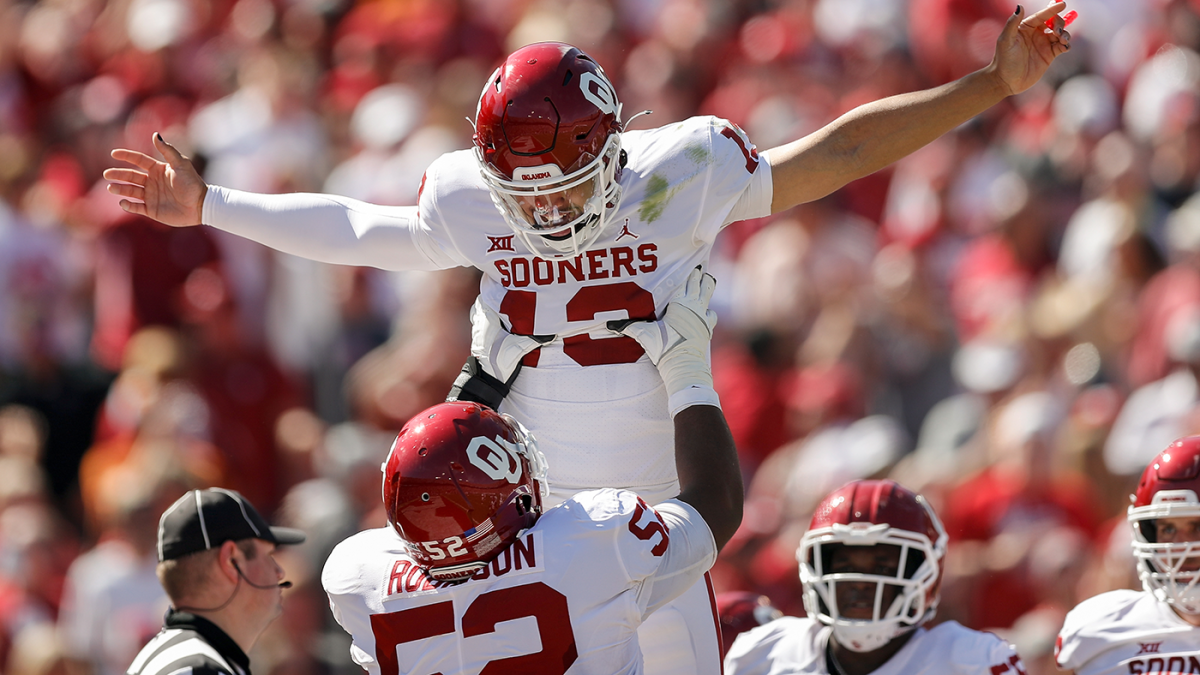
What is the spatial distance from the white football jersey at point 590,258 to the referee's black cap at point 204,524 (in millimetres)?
825

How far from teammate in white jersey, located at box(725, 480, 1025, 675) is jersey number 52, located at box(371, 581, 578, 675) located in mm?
1304

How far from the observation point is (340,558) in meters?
3.61

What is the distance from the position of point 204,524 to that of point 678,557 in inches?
65.7

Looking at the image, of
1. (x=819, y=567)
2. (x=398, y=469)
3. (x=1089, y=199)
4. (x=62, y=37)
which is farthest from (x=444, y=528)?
(x=62, y=37)

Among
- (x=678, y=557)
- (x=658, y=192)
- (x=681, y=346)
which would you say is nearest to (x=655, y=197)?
(x=658, y=192)

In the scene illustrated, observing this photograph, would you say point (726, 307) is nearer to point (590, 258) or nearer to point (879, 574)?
point (879, 574)

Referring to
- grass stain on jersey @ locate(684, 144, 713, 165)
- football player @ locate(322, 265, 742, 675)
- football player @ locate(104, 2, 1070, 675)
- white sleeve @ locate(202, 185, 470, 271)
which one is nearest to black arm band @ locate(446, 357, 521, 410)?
football player @ locate(104, 2, 1070, 675)

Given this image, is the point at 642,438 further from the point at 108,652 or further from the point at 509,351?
the point at 108,652

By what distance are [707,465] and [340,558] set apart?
0.86 meters

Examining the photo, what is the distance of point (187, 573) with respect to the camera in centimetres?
452

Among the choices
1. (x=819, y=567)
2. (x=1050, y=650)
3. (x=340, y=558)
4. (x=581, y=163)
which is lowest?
(x=1050, y=650)

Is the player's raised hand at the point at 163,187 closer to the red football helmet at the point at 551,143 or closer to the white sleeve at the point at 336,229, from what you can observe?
the white sleeve at the point at 336,229

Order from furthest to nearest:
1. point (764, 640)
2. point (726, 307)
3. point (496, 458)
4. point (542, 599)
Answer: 1. point (726, 307)
2. point (764, 640)
3. point (496, 458)
4. point (542, 599)

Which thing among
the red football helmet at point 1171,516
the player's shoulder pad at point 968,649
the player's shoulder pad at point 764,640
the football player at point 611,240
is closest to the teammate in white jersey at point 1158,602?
the red football helmet at point 1171,516
